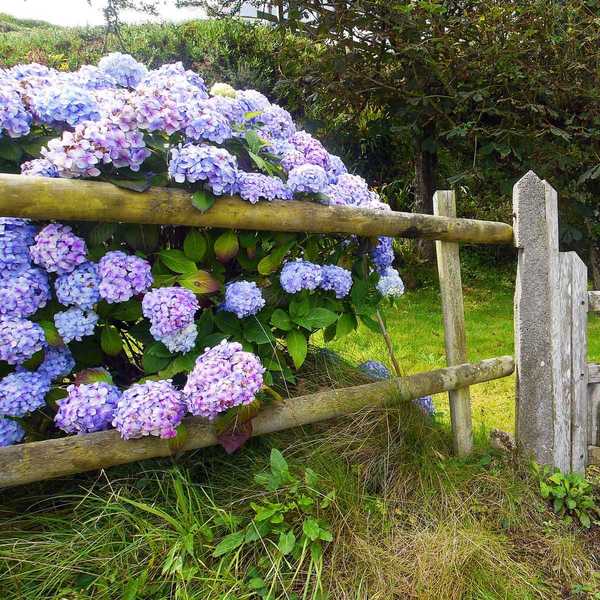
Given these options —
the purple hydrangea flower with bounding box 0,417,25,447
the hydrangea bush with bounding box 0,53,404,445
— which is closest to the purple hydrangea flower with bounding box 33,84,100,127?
the hydrangea bush with bounding box 0,53,404,445

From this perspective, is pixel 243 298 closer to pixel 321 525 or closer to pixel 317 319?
pixel 317 319

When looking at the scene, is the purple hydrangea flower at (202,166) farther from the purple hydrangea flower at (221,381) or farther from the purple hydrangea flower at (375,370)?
the purple hydrangea flower at (375,370)

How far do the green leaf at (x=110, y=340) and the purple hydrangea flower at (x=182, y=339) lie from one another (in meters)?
0.18

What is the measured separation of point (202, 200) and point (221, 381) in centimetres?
61

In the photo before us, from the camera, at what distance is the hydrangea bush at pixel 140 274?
1776mm

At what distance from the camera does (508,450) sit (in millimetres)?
2934

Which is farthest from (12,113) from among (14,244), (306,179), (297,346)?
(297,346)

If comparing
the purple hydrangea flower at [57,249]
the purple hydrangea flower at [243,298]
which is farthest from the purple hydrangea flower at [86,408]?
the purple hydrangea flower at [243,298]

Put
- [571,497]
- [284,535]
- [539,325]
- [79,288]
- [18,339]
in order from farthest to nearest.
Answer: [539,325]
[571,497]
[284,535]
[79,288]
[18,339]

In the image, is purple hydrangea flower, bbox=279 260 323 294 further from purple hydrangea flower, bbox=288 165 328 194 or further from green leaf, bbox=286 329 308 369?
purple hydrangea flower, bbox=288 165 328 194

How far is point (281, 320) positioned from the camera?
2.16 m

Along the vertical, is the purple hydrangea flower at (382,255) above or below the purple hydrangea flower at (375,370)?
above

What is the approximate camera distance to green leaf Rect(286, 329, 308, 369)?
7.11 feet

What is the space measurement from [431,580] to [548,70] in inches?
204
